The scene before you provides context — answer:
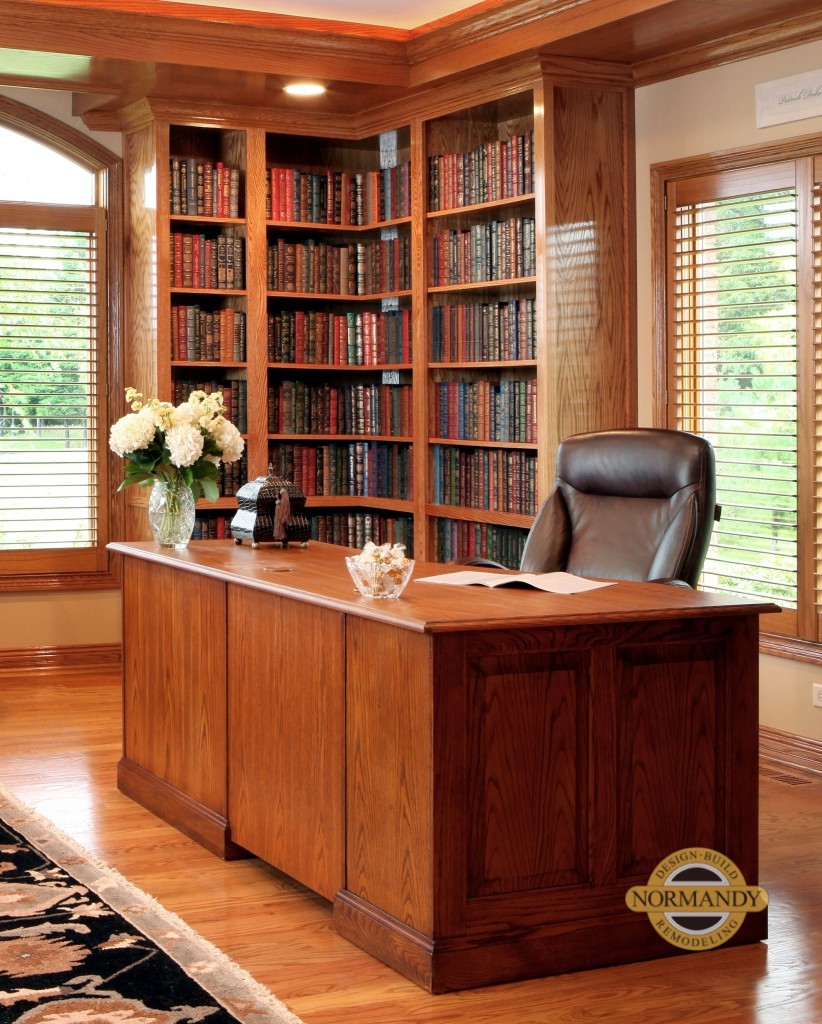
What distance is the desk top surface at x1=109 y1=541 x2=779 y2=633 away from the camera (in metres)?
3.04

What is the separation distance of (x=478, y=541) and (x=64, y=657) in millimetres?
2329

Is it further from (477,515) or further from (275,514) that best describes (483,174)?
(275,514)

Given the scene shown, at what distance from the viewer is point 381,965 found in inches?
124

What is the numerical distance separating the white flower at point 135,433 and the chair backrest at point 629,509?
1.37 meters

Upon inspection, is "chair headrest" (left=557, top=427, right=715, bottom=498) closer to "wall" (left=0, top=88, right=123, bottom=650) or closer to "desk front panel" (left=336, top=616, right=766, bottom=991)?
"desk front panel" (left=336, top=616, right=766, bottom=991)

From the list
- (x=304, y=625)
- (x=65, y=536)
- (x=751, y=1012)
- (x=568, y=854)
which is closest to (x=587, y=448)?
(x=304, y=625)

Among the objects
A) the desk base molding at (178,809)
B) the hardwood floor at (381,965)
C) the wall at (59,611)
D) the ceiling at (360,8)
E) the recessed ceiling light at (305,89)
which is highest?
the ceiling at (360,8)

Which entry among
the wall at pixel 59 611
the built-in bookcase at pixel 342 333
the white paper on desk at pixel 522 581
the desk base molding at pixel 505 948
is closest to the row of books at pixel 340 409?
the built-in bookcase at pixel 342 333

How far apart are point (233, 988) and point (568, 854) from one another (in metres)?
0.79

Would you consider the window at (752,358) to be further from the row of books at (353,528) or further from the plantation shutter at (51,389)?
the plantation shutter at (51,389)

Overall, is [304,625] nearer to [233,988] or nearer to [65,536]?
[233,988]

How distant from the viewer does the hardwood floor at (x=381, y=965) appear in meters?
2.90

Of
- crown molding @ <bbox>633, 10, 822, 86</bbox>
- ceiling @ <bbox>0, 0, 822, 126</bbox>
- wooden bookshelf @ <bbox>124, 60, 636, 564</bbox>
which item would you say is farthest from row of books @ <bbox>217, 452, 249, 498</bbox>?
crown molding @ <bbox>633, 10, 822, 86</bbox>

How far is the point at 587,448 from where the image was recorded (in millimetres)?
4801
